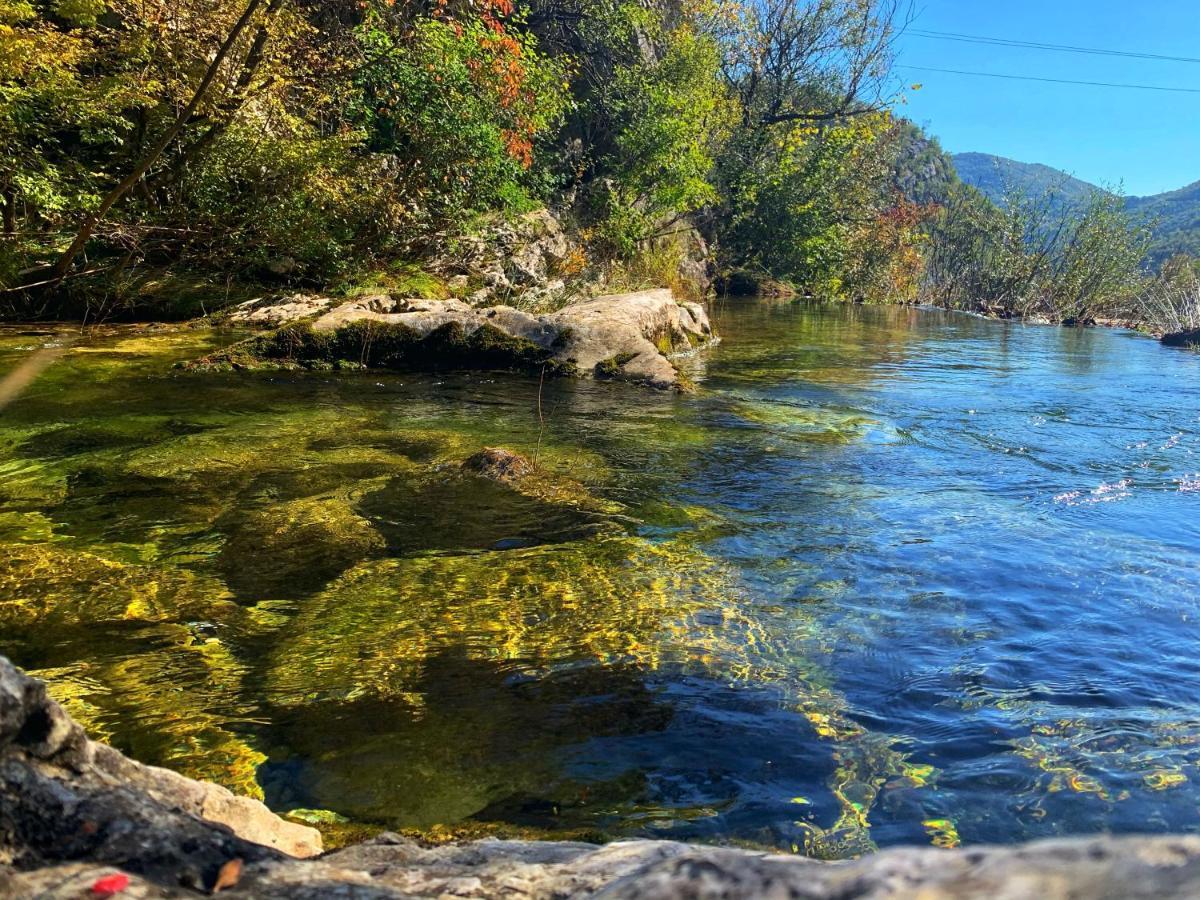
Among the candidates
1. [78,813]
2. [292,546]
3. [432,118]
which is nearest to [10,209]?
[432,118]

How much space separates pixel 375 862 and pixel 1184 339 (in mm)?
24425

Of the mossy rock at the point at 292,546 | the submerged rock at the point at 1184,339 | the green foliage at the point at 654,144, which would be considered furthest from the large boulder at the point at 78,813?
the submerged rock at the point at 1184,339

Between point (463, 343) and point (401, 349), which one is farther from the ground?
point (463, 343)

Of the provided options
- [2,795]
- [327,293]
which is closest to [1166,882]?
[2,795]

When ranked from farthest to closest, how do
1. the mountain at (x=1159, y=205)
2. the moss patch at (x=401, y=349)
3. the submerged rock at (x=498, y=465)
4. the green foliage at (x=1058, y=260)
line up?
1. the mountain at (x=1159, y=205)
2. the green foliage at (x=1058, y=260)
3. the moss patch at (x=401, y=349)
4. the submerged rock at (x=498, y=465)

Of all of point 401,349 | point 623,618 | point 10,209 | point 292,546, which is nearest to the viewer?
point 623,618

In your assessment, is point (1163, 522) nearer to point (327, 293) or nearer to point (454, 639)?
point (454, 639)

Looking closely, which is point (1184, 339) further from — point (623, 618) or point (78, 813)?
point (78, 813)

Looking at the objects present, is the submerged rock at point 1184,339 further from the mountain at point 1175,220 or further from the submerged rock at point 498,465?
the submerged rock at point 498,465

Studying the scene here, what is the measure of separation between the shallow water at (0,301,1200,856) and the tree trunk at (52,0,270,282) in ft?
7.39

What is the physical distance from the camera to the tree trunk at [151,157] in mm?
7406

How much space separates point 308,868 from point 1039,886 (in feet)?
3.76

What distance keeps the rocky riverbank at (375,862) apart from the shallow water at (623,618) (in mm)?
754

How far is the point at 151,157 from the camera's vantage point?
26.1 ft
